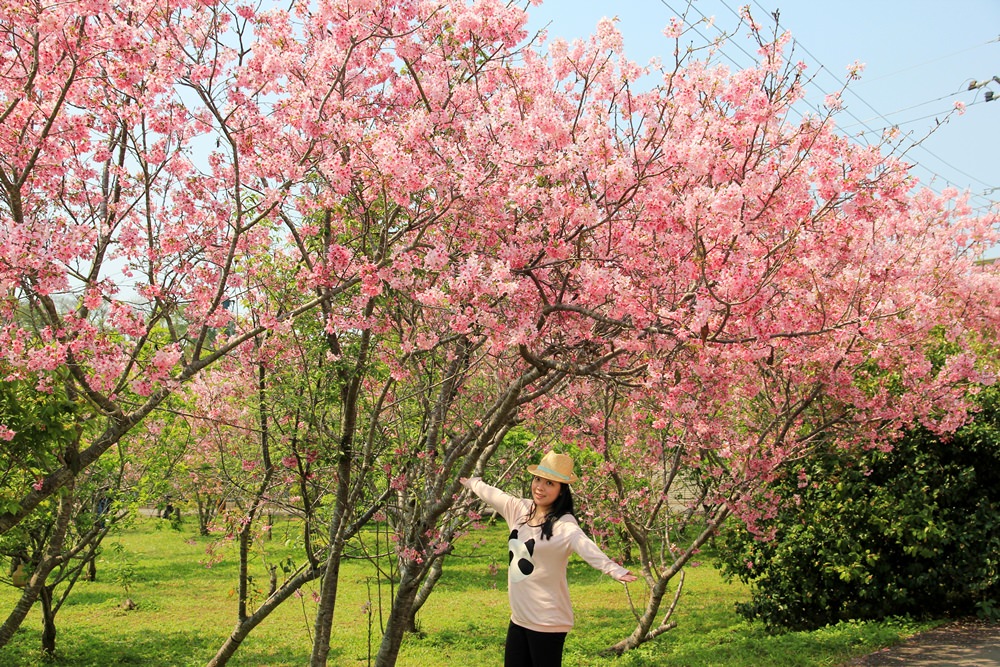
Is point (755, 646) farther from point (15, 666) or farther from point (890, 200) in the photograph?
point (15, 666)

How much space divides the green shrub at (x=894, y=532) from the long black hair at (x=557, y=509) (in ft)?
15.5

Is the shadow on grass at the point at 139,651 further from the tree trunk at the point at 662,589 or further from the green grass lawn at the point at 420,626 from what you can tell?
the tree trunk at the point at 662,589

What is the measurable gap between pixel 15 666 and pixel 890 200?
1157 cm

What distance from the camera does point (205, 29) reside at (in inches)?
187

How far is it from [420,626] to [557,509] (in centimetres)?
922

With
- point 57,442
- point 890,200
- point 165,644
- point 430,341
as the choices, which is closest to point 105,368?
point 57,442

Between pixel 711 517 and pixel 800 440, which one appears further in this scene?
pixel 711 517

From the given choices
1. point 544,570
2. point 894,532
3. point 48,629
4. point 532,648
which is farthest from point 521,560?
point 48,629

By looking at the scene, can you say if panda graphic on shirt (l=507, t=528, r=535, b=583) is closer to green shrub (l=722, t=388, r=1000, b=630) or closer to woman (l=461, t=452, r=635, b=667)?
woman (l=461, t=452, r=635, b=667)

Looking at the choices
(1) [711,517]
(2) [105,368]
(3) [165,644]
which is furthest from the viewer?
(3) [165,644]

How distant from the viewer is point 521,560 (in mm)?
4164

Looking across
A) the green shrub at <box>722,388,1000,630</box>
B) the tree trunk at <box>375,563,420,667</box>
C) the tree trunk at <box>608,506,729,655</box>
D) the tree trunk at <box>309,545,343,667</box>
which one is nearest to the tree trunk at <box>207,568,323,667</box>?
the tree trunk at <box>309,545,343,667</box>

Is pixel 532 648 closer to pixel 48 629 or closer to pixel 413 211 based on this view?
pixel 413 211

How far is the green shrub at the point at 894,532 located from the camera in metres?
7.92
